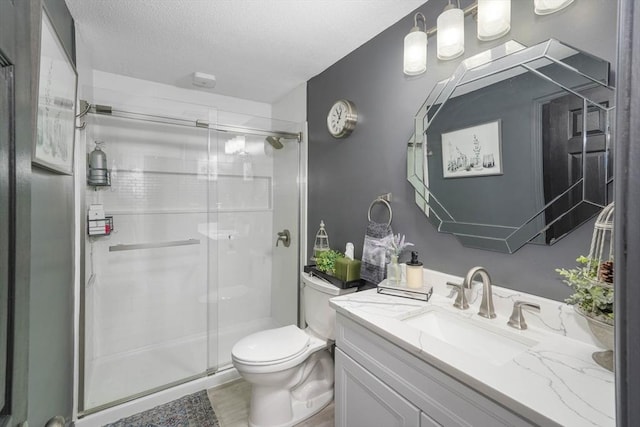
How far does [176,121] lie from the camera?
2.37 meters

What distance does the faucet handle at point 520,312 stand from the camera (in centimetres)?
109

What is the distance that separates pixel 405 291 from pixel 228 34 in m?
1.77

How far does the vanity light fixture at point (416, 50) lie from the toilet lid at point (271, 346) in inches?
62.7

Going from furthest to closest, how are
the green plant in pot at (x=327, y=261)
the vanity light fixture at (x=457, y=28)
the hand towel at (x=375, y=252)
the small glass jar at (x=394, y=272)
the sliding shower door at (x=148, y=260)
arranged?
the sliding shower door at (x=148, y=260) < the green plant in pot at (x=327, y=261) < the hand towel at (x=375, y=252) < the small glass jar at (x=394, y=272) < the vanity light fixture at (x=457, y=28)

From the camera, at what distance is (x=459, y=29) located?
A: 129 cm

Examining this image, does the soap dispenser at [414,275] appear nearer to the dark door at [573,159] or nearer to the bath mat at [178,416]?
the dark door at [573,159]

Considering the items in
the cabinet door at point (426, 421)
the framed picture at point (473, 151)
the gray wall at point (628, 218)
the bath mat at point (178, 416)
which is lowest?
the bath mat at point (178, 416)

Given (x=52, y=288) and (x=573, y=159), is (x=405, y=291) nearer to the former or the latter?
(x=573, y=159)

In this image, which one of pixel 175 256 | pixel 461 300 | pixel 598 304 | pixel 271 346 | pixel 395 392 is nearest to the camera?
pixel 598 304

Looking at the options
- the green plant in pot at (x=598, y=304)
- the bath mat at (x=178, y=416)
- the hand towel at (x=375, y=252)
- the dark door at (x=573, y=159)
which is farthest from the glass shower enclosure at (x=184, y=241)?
the green plant in pot at (x=598, y=304)

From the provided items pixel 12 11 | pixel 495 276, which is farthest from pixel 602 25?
pixel 12 11

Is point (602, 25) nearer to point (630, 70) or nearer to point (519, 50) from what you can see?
point (519, 50)

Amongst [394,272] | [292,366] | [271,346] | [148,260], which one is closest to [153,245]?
[148,260]

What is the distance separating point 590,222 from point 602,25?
2.11 feet
